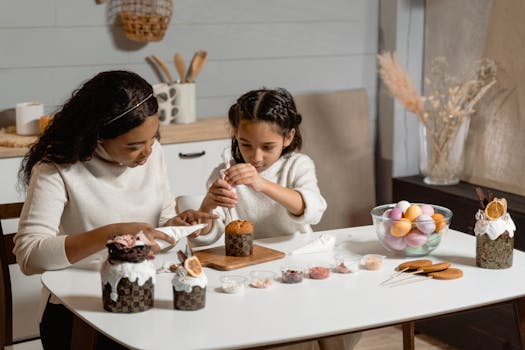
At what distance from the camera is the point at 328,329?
1.78 metres

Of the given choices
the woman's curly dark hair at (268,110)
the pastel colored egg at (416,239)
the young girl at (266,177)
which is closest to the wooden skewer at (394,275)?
the pastel colored egg at (416,239)

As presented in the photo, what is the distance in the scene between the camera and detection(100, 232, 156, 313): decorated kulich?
186cm

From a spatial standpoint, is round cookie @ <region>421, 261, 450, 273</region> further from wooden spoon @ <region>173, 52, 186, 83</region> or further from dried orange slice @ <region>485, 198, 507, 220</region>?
wooden spoon @ <region>173, 52, 186, 83</region>

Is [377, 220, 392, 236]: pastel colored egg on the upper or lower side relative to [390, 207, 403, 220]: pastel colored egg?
lower

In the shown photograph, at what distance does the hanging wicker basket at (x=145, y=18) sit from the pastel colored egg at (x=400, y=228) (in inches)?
68.2

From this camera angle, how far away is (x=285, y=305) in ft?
6.32

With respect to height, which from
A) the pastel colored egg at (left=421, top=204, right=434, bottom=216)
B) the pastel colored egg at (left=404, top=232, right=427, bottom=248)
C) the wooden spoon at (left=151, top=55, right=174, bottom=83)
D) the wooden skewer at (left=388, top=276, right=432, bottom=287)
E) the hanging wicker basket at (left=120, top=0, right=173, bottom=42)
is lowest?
the wooden skewer at (left=388, top=276, right=432, bottom=287)

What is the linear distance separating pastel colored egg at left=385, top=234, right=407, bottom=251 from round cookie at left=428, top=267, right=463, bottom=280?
158 mm

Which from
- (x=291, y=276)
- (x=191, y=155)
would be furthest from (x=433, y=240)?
(x=191, y=155)

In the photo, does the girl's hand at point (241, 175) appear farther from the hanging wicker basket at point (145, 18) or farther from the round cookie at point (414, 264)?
the hanging wicker basket at point (145, 18)

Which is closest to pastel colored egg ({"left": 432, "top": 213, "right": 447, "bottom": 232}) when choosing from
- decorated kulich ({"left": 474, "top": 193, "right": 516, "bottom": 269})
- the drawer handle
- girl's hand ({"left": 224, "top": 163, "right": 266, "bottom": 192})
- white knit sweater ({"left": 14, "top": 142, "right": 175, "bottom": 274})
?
decorated kulich ({"left": 474, "top": 193, "right": 516, "bottom": 269})

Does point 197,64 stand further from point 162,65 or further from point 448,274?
point 448,274

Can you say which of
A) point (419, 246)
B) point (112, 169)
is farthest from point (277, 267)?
point (112, 169)

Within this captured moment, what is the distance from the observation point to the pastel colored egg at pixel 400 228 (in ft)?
7.44
